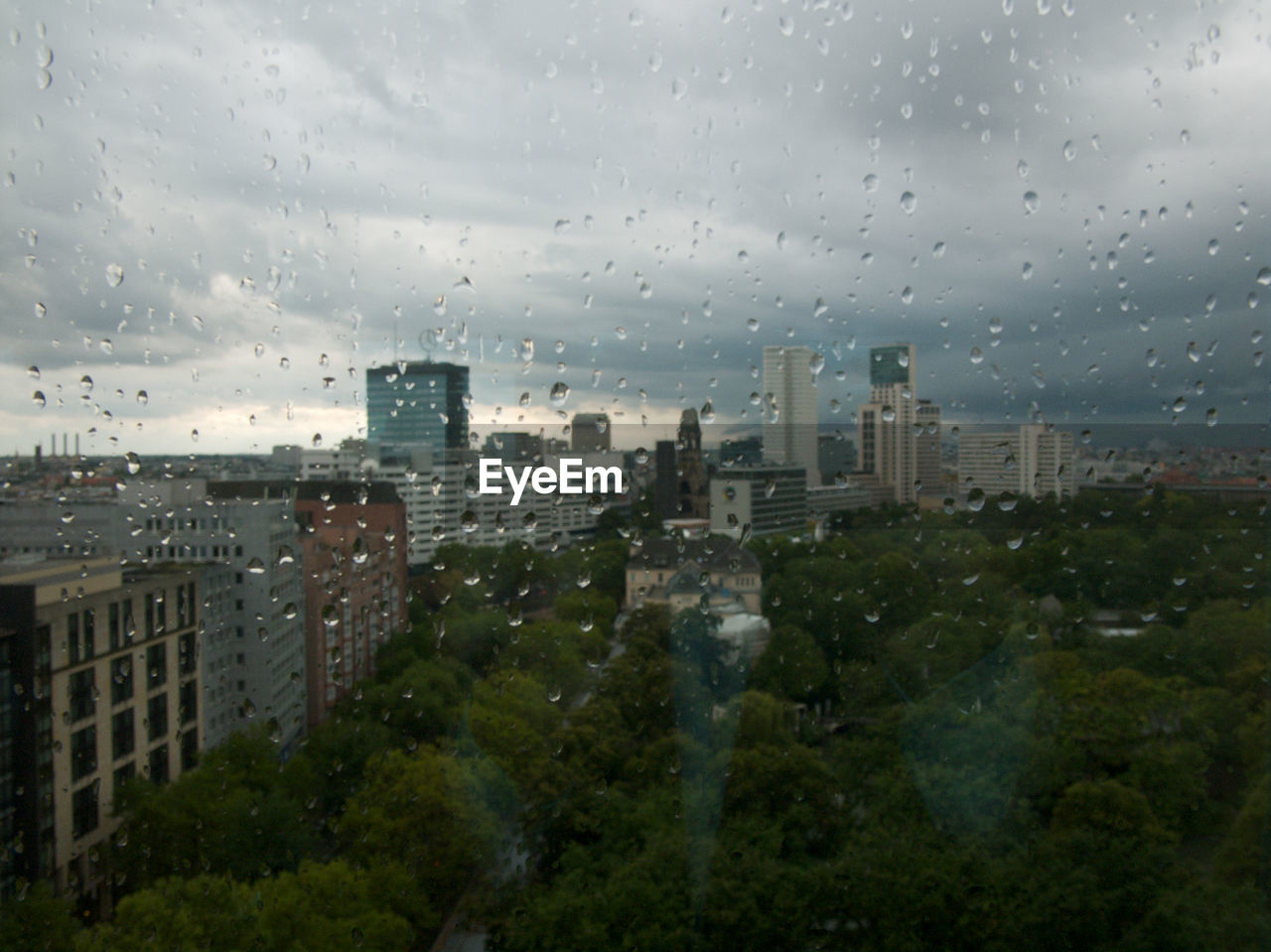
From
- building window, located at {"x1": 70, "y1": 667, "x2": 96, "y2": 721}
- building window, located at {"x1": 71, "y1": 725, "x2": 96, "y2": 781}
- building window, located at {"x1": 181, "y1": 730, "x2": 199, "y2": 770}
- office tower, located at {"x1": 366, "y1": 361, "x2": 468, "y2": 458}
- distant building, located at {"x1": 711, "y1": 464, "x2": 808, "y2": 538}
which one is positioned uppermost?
office tower, located at {"x1": 366, "y1": 361, "x2": 468, "y2": 458}

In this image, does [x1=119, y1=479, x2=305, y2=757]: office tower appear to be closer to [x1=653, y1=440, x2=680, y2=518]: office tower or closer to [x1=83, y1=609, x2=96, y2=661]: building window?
[x1=83, y1=609, x2=96, y2=661]: building window

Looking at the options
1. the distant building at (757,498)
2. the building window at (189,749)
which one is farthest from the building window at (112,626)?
the distant building at (757,498)

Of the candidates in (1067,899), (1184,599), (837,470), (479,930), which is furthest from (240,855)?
(1184,599)

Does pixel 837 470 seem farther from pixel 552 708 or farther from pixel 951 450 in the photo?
pixel 552 708

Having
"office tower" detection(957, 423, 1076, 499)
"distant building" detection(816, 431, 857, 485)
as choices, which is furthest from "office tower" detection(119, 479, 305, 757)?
"office tower" detection(957, 423, 1076, 499)

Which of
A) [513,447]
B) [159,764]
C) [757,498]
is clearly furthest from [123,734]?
[757,498]

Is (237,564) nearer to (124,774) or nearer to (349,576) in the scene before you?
(349,576)

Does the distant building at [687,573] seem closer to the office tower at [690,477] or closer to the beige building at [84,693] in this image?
the office tower at [690,477]
